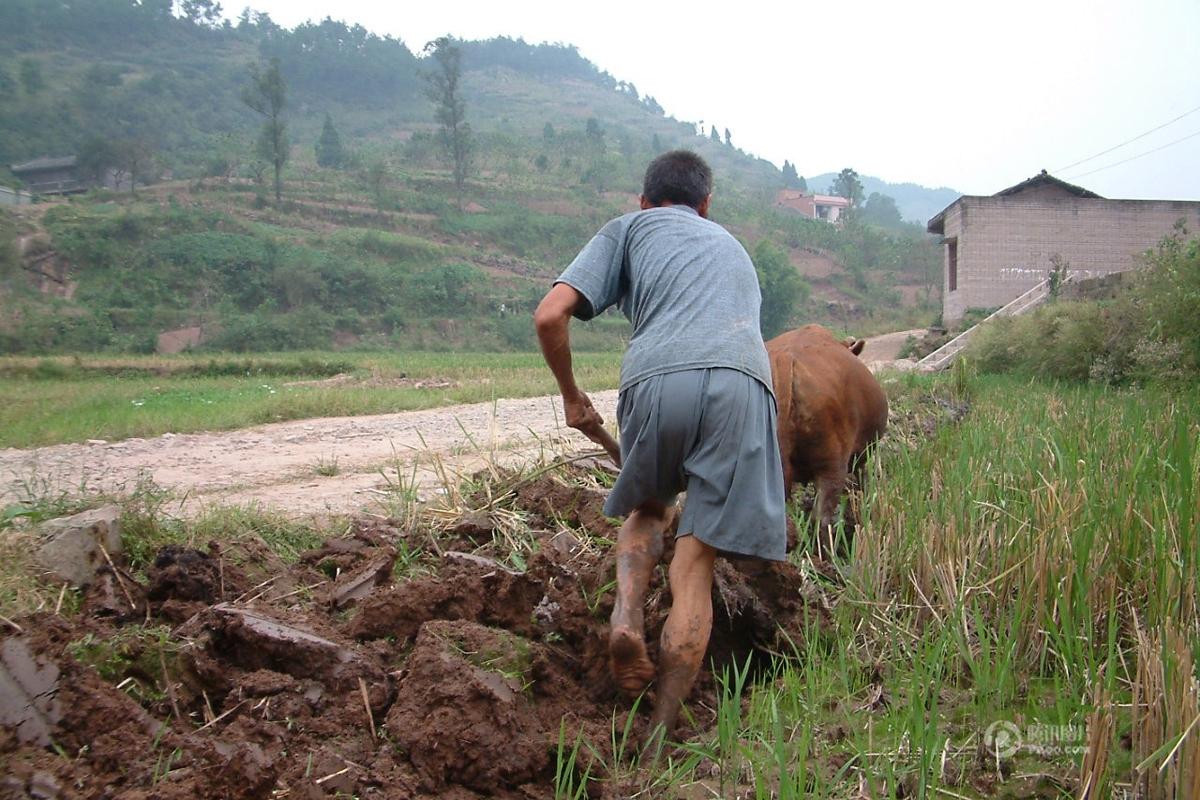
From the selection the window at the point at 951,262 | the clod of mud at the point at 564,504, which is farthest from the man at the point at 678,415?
the window at the point at 951,262

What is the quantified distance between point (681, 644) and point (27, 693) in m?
1.74

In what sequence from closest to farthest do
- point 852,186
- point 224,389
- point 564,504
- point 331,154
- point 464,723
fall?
1. point 464,723
2. point 564,504
3. point 224,389
4. point 331,154
5. point 852,186

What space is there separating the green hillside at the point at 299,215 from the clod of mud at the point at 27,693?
1173 inches

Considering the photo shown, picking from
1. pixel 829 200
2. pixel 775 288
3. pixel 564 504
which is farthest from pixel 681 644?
pixel 829 200

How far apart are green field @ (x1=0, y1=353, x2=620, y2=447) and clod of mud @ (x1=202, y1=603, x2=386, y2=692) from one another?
25.3 ft

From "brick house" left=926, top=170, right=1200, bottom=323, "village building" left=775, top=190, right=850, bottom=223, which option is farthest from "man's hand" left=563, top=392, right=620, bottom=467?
"village building" left=775, top=190, right=850, bottom=223

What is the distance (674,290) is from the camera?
10.7 ft

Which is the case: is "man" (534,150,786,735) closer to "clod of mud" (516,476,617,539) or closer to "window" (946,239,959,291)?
"clod of mud" (516,476,617,539)

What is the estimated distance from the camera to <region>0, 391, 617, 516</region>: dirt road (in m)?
5.77

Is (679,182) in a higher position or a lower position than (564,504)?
higher

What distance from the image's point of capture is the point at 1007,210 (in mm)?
27875

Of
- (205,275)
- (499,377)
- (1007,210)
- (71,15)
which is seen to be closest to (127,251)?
(205,275)

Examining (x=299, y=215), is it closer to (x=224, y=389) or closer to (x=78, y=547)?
(x=224, y=389)

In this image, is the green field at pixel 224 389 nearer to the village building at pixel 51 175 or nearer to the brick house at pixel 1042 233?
the brick house at pixel 1042 233
